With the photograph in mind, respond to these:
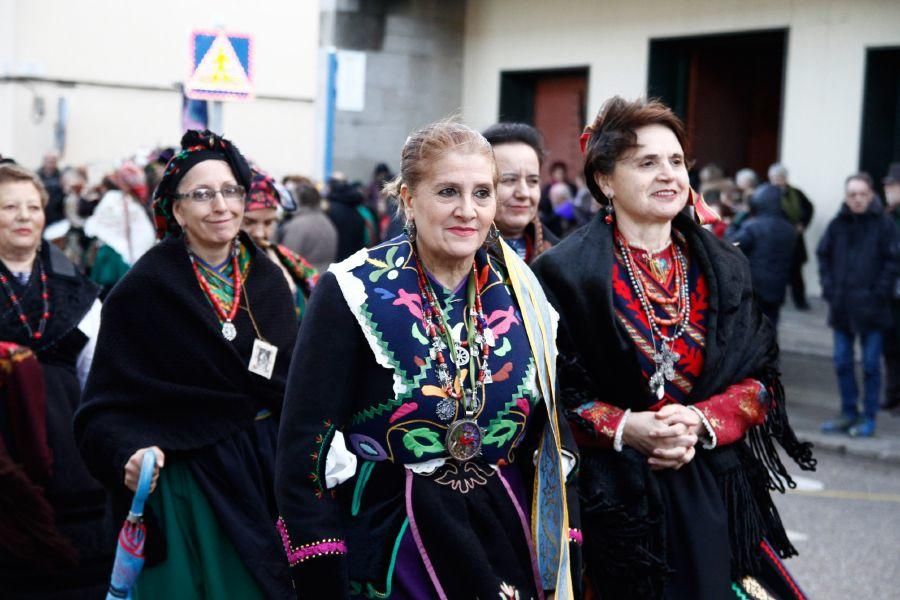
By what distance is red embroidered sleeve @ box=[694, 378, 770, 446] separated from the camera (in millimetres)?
3859

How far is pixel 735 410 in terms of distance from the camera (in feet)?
12.8

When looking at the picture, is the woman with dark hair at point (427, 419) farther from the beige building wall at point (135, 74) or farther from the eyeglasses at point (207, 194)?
the beige building wall at point (135, 74)

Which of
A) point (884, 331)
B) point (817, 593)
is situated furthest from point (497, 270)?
point (884, 331)

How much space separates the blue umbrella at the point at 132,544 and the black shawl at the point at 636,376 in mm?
1374

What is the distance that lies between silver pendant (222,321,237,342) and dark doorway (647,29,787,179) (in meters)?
12.9

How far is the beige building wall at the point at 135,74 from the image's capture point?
23.2 m

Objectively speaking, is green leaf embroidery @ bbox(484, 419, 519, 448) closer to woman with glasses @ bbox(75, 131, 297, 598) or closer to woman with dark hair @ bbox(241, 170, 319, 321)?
woman with glasses @ bbox(75, 131, 297, 598)

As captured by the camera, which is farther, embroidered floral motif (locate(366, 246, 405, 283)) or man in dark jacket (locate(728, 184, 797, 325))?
man in dark jacket (locate(728, 184, 797, 325))

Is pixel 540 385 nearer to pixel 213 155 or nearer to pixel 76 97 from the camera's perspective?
pixel 213 155

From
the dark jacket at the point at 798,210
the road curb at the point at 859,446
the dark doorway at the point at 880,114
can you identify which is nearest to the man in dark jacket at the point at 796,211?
the dark jacket at the point at 798,210

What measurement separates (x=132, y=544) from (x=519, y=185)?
2.09m

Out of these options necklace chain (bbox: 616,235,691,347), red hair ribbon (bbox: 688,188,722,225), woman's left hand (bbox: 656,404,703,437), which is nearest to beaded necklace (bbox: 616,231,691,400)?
necklace chain (bbox: 616,235,691,347)

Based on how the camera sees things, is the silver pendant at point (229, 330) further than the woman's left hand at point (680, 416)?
Yes

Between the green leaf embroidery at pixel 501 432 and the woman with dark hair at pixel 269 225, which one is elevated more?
the woman with dark hair at pixel 269 225
